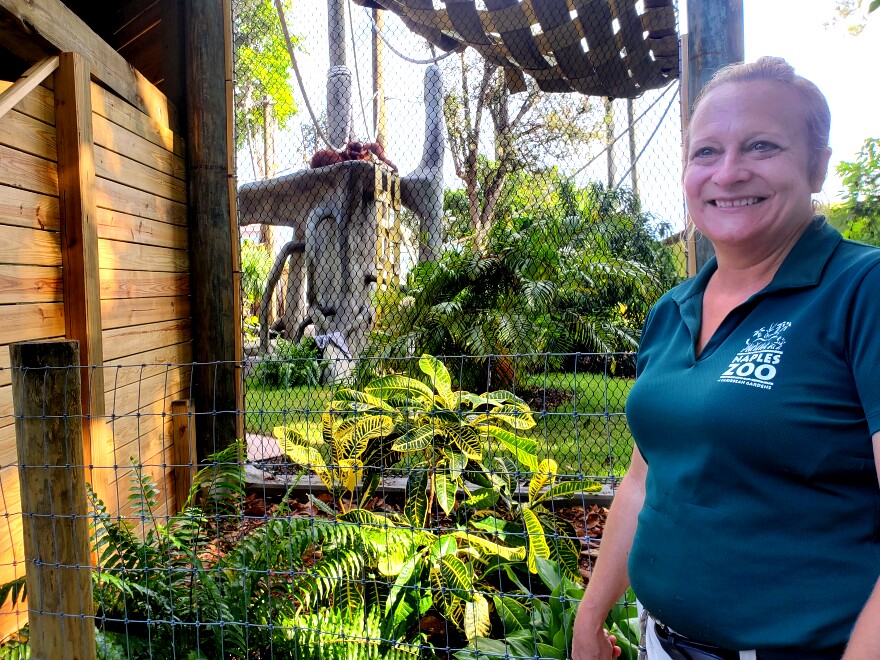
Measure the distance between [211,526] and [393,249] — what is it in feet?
18.7

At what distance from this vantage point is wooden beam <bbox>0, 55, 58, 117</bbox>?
221 cm

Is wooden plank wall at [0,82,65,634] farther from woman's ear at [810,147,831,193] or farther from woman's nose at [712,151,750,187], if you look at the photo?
woman's ear at [810,147,831,193]

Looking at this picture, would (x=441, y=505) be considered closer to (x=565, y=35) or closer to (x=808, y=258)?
(x=808, y=258)

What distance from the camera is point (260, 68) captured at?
14656 millimetres

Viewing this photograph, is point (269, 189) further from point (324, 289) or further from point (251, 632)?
point (251, 632)

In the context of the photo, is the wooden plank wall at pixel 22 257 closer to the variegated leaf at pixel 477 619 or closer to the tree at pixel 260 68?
the variegated leaf at pixel 477 619

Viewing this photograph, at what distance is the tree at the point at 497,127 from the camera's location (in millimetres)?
8422

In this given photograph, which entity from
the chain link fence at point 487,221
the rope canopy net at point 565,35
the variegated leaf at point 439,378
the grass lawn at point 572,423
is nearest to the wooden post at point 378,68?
the chain link fence at point 487,221

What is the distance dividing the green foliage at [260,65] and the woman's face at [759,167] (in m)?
12.5

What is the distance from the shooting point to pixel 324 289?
883 cm

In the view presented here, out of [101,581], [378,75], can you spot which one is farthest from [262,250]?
[101,581]

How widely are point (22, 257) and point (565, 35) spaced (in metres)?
3.12

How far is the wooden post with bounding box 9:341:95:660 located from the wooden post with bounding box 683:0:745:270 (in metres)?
1.96

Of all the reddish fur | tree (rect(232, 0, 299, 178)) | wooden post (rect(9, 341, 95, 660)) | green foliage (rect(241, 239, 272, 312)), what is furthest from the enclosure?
tree (rect(232, 0, 299, 178))
